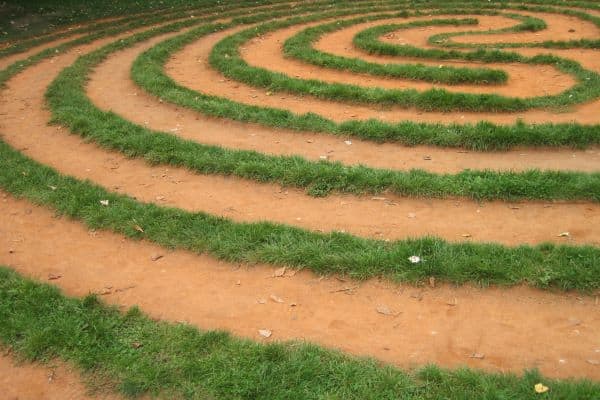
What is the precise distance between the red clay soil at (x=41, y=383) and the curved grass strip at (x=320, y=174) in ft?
12.1

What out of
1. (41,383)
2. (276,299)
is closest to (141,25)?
(276,299)

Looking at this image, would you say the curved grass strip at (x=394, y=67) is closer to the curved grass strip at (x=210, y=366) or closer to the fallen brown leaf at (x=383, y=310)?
the fallen brown leaf at (x=383, y=310)

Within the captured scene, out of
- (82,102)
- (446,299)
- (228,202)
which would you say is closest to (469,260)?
(446,299)

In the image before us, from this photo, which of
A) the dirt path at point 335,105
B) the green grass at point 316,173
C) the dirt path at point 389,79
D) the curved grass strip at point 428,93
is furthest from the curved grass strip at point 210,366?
the dirt path at point 389,79

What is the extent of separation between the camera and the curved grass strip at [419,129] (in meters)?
8.16

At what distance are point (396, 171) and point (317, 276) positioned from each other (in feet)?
7.75

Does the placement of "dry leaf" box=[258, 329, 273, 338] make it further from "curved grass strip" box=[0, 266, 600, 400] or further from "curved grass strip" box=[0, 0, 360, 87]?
"curved grass strip" box=[0, 0, 360, 87]

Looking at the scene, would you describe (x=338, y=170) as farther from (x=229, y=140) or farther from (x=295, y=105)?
(x=295, y=105)

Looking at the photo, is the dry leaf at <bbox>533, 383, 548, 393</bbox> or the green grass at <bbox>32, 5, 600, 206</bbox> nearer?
the dry leaf at <bbox>533, 383, 548, 393</bbox>

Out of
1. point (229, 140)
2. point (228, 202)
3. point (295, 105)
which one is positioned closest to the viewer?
point (228, 202)

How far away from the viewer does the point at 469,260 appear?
5.47 m

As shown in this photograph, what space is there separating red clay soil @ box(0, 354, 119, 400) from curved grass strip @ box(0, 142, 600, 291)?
195cm

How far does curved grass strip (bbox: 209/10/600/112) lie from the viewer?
9594 millimetres

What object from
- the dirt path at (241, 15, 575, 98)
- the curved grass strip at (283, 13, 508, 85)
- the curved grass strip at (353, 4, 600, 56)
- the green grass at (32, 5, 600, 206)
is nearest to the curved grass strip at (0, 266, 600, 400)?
the green grass at (32, 5, 600, 206)
